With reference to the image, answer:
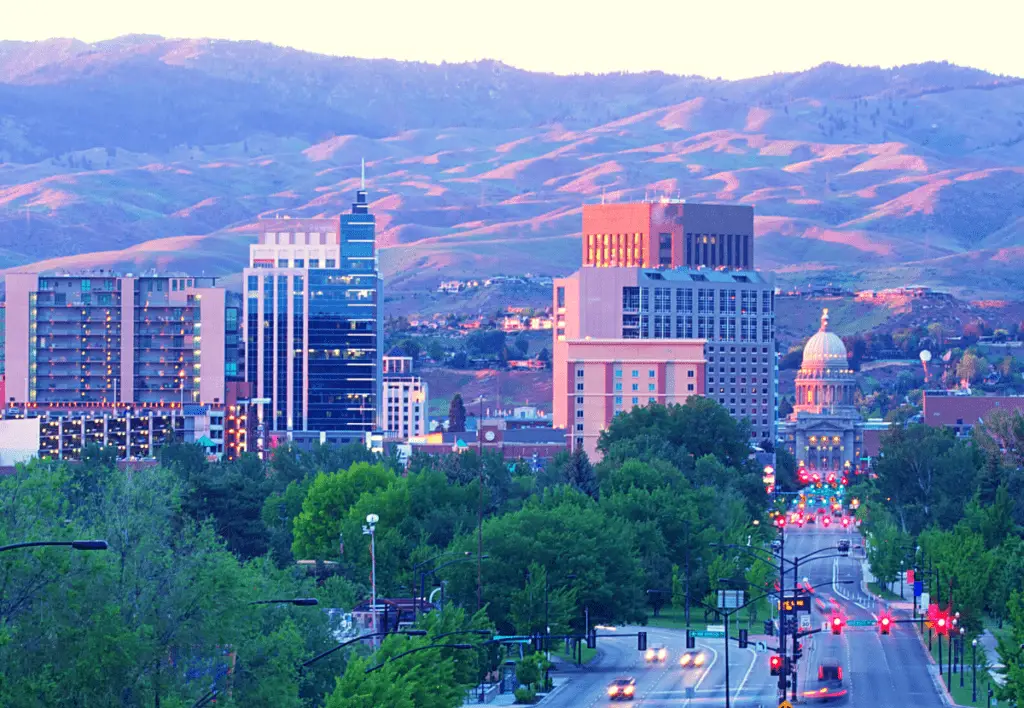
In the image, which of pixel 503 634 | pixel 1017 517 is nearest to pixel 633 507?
pixel 1017 517

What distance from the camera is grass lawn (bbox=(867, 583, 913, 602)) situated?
168 metres

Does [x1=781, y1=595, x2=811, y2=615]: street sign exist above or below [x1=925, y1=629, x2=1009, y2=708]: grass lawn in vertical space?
above

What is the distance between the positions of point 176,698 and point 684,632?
74.9m

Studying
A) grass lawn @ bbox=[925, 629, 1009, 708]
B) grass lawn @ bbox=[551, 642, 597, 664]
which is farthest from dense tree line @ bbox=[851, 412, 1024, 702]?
grass lawn @ bbox=[551, 642, 597, 664]

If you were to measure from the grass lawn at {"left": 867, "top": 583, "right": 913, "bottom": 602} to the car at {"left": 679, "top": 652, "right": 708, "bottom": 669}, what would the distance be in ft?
129

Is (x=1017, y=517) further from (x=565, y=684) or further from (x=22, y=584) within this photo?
(x=22, y=584)

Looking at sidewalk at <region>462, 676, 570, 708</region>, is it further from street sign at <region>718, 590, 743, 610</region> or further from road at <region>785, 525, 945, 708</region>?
street sign at <region>718, 590, 743, 610</region>

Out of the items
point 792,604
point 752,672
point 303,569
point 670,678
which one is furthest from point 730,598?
point 792,604

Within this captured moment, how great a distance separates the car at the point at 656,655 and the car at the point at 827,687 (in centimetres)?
1216

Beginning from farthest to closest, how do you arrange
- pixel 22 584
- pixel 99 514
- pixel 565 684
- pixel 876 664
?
1. pixel 876 664
2. pixel 565 684
3. pixel 99 514
4. pixel 22 584

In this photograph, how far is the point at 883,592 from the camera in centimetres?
17225

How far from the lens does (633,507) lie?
164 metres

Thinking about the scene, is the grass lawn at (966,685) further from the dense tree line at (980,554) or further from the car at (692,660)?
the car at (692,660)

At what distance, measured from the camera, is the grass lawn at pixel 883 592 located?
550 ft
